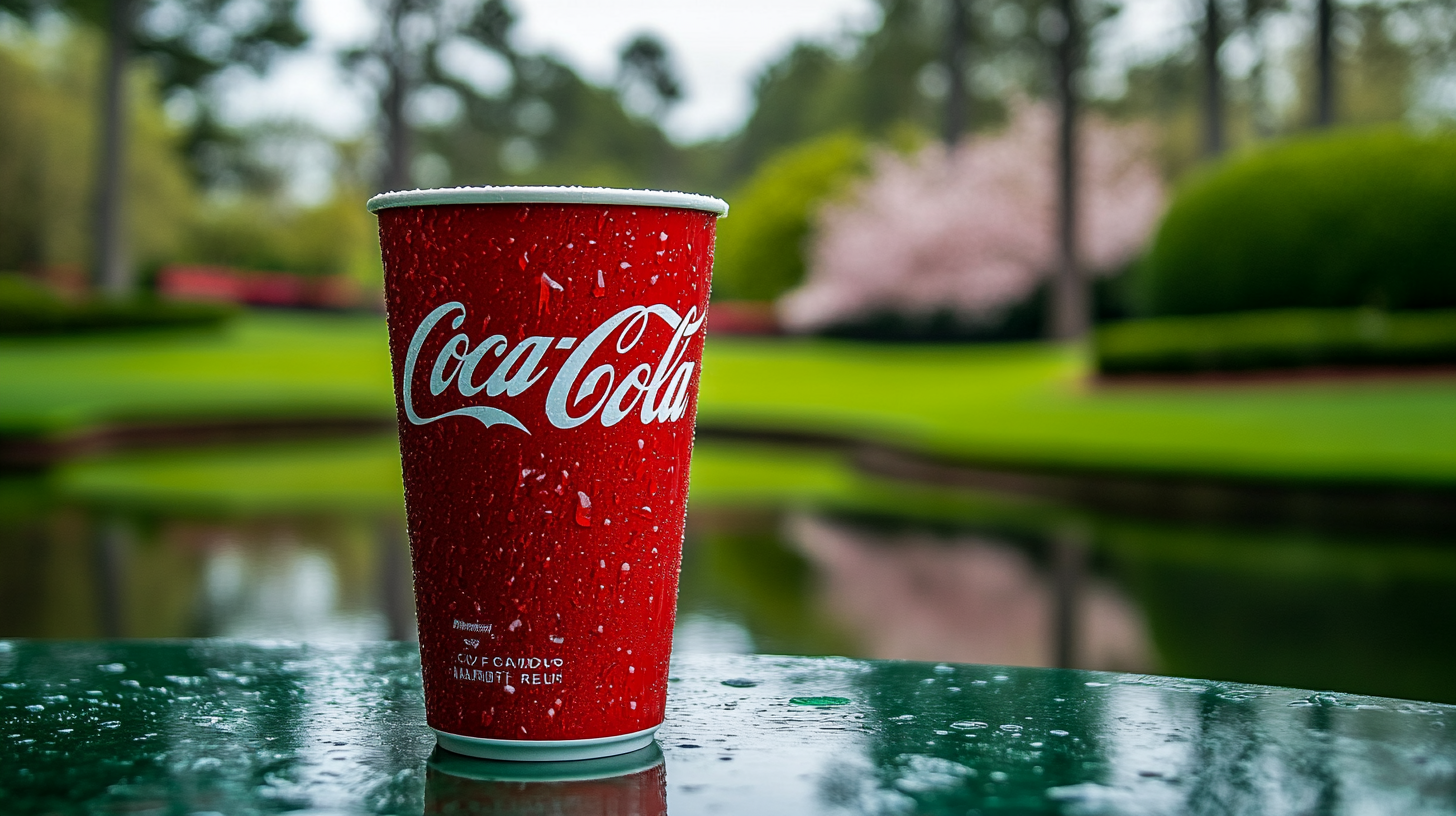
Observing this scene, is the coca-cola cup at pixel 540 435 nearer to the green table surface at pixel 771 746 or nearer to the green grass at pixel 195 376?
the green table surface at pixel 771 746

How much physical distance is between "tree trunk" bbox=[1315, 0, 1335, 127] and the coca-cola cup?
23.6 meters

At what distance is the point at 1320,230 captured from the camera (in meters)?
18.1

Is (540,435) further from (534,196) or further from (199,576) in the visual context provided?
(199,576)

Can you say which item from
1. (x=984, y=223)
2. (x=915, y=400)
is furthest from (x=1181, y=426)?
(x=984, y=223)

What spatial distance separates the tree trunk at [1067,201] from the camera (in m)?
26.5

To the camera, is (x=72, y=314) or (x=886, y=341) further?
(x=886, y=341)

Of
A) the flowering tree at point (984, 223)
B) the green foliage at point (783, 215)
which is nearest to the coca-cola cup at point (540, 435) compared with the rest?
the flowering tree at point (984, 223)

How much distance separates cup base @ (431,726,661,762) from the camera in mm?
2064

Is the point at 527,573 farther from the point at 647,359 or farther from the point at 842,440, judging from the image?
the point at 842,440

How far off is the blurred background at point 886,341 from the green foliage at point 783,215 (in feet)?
0.46

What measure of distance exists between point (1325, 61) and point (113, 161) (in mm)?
23338

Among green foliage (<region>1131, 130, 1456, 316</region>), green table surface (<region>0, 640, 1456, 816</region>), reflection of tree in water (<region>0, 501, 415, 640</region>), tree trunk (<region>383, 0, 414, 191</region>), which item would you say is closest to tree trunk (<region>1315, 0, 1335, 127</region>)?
green foliage (<region>1131, 130, 1456, 316</region>)

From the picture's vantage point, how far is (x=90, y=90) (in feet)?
133

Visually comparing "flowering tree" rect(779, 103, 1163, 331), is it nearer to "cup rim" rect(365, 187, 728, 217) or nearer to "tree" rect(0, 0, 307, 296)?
"tree" rect(0, 0, 307, 296)
